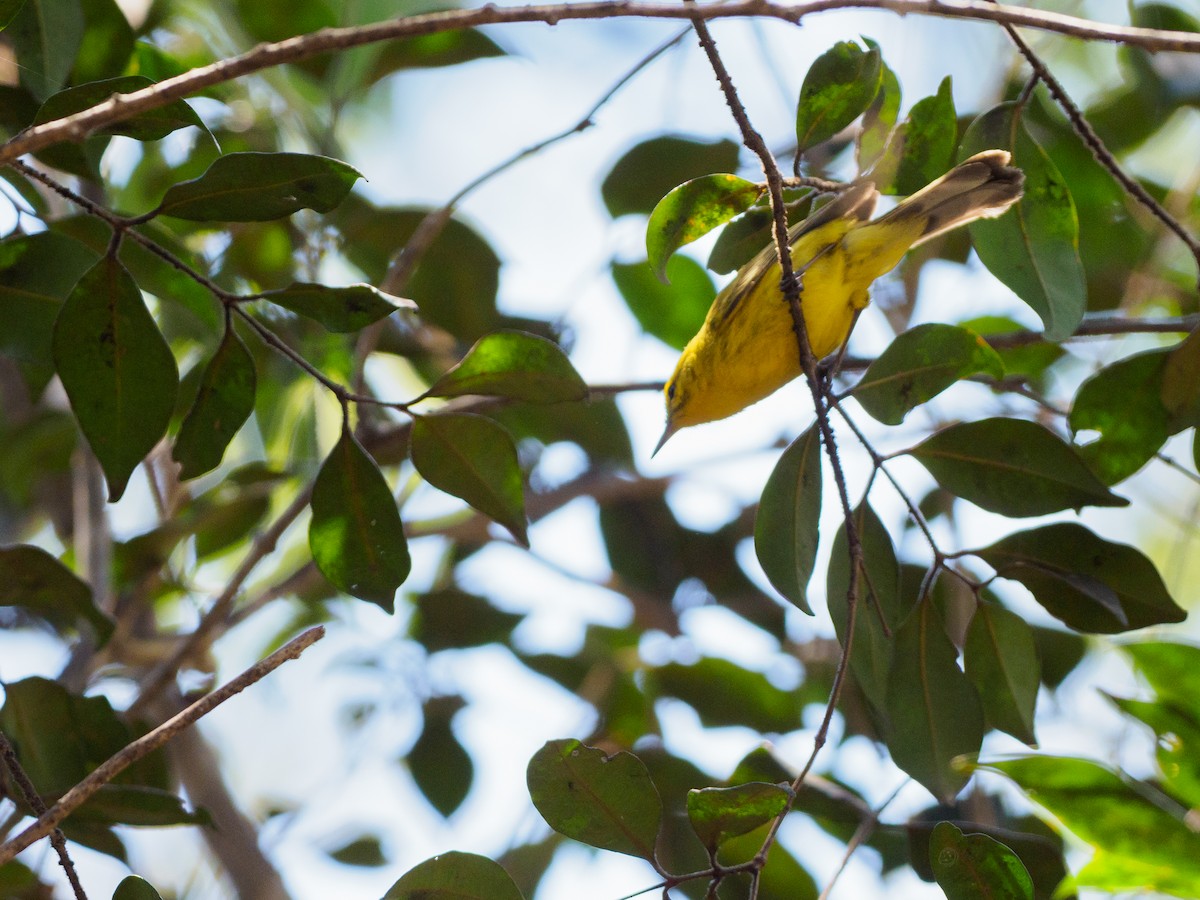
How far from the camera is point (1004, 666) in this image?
1795 millimetres

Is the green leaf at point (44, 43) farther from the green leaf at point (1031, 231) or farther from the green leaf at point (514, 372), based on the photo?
the green leaf at point (1031, 231)

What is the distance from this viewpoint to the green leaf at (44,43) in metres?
1.74

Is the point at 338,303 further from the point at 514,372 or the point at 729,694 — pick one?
the point at 729,694

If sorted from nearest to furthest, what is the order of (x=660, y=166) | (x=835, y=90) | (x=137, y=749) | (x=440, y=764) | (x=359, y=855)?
(x=137, y=749)
(x=835, y=90)
(x=660, y=166)
(x=440, y=764)
(x=359, y=855)

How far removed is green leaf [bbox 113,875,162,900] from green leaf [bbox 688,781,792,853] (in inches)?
28.0

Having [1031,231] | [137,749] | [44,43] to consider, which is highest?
[44,43]

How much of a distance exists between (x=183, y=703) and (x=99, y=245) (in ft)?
4.82

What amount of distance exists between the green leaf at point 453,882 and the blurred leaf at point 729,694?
5.33ft

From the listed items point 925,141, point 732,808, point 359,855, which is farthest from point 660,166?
point 359,855

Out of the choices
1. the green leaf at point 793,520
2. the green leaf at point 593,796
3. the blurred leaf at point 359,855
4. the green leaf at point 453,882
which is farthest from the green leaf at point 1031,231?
the blurred leaf at point 359,855

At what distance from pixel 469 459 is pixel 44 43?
96 centimetres

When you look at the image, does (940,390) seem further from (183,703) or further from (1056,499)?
(183,703)

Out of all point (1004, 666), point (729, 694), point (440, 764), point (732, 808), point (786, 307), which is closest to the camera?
point (732, 808)

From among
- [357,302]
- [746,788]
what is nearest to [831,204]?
[357,302]
